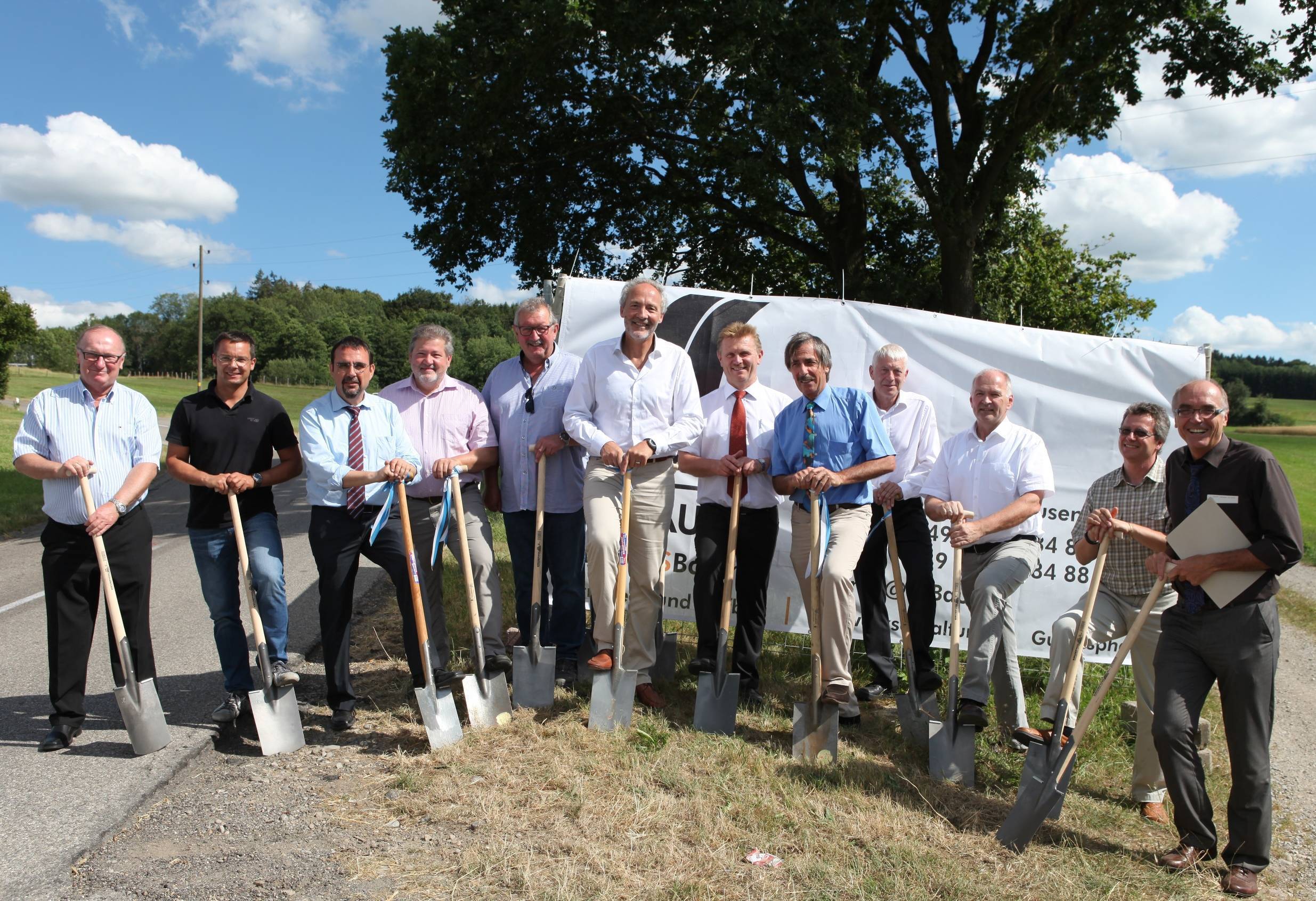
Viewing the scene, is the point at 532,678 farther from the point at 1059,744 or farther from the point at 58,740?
the point at 1059,744

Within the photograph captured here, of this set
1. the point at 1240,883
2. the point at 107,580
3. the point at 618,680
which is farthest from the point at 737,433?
the point at 107,580

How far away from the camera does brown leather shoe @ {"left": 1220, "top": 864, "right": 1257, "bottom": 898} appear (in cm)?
376

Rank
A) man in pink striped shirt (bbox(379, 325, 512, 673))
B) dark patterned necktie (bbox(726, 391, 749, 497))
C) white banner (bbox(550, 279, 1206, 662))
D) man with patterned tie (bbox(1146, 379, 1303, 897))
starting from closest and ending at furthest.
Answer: man with patterned tie (bbox(1146, 379, 1303, 897)) → man in pink striped shirt (bbox(379, 325, 512, 673)) → dark patterned necktie (bbox(726, 391, 749, 497)) → white banner (bbox(550, 279, 1206, 662))

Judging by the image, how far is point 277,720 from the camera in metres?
4.82

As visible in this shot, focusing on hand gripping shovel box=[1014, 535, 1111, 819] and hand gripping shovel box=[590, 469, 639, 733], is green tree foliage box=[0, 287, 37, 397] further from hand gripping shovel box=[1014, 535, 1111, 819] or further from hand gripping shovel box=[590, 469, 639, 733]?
hand gripping shovel box=[1014, 535, 1111, 819]

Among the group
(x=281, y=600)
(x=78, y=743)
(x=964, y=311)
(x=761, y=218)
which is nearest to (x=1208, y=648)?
(x=281, y=600)

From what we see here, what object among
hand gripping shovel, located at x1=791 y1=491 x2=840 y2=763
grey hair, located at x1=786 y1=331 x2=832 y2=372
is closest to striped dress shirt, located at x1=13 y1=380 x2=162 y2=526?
grey hair, located at x1=786 y1=331 x2=832 y2=372

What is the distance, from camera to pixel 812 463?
5418 millimetres

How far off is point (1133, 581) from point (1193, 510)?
880mm

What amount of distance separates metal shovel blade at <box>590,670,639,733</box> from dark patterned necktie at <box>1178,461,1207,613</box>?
2.80 m

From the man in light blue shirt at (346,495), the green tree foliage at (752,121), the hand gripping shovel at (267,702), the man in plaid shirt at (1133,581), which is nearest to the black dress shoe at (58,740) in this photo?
the hand gripping shovel at (267,702)

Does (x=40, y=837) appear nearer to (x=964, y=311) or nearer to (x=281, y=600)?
(x=281, y=600)

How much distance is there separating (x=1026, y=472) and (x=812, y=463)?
1.22 meters

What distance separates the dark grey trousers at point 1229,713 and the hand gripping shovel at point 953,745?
988 millimetres
